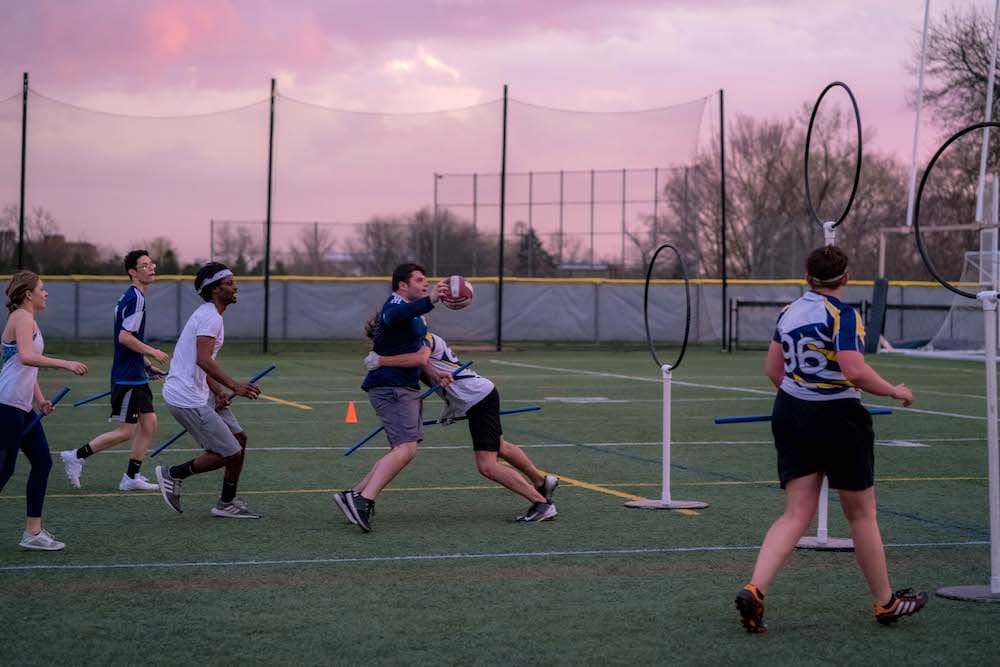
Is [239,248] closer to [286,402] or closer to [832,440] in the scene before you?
[286,402]

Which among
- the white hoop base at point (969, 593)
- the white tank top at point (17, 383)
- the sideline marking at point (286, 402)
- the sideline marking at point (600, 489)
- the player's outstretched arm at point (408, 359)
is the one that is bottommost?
the sideline marking at point (286, 402)

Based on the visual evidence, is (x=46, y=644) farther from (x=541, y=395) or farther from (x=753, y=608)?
(x=541, y=395)

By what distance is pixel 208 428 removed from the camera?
398 inches

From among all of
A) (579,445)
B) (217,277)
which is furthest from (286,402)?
(217,277)

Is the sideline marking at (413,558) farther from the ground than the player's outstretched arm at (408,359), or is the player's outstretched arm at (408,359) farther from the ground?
the player's outstretched arm at (408,359)

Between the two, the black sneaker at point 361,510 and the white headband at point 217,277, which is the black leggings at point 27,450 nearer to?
the white headband at point 217,277

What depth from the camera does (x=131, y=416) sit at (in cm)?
1231

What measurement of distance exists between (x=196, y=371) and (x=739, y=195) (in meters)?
62.7

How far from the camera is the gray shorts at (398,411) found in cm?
998

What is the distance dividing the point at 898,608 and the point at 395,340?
4399 millimetres

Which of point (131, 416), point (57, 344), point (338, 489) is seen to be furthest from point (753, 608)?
point (57, 344)

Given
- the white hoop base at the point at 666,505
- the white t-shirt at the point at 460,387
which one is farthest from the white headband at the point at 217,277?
the white hoop base at the point at 666,505

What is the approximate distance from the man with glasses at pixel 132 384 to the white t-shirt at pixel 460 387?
289cm

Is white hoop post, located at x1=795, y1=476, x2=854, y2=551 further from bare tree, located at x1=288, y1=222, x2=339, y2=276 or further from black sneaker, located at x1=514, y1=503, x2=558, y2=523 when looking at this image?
bare tree, located at x1=288, y1=222, x2=339, y2=276
